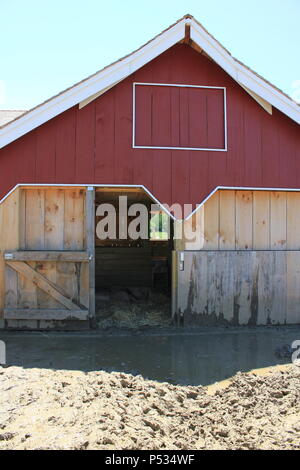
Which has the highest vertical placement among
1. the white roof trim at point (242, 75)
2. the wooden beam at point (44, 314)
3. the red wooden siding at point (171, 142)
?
the white roof trim at point (242, 75)

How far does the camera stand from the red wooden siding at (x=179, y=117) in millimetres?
6977

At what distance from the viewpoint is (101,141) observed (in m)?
6.87

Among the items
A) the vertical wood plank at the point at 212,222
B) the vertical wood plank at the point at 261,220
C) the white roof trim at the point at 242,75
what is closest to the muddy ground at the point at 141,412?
the vertical wood plank at the point at 212,222

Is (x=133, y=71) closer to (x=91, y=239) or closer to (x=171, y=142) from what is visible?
(x=171, y=142)

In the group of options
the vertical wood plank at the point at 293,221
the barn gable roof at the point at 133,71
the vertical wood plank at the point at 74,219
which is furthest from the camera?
the vertical wood plank at the point at 293,221

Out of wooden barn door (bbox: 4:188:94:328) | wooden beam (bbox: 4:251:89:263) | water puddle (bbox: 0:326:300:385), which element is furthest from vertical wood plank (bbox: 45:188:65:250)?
water puddle (bbox: 0:326:300:385)

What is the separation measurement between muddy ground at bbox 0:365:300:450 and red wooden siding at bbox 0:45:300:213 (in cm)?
357

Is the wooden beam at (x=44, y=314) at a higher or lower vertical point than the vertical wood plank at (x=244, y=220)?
lower

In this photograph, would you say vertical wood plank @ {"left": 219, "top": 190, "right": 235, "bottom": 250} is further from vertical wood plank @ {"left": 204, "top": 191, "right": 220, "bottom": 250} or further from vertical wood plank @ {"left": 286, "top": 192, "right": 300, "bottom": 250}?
vertical wood plank @ {"left": 286, "top": 192, "right": 300, "bottom": 250}

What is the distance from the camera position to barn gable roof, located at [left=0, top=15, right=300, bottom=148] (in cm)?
654

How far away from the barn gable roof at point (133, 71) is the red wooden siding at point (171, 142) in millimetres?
195

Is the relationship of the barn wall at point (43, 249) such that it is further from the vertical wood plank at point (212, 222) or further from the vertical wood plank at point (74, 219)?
the vertical wood plank at point (212, 222)

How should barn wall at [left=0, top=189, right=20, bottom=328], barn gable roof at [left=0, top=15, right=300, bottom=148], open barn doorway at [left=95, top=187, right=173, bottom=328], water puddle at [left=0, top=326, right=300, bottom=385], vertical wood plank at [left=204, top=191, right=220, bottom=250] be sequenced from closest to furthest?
water puddle at [left=0, top=326, right=300, bottom=385] < barn gable roof at [left=0, top=15, right=300, bottom=148] < barn wall at [left=0, top=189, right=20, bottom=328] < vertical wood plank at [left=204, top=191, right=220, bottom=250] < open barn doorway at [left=95, top=187, right=173, bottom=328]

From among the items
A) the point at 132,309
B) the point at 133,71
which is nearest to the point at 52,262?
the point at 132,309
